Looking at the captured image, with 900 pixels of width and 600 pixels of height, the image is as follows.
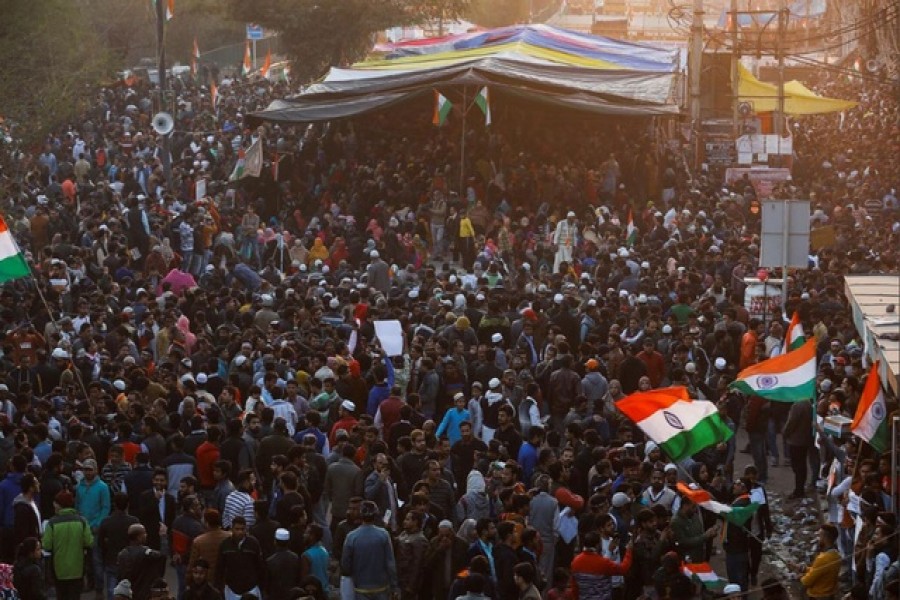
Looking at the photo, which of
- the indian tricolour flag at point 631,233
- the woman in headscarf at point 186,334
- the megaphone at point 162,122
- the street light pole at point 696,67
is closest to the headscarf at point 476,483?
the woman in headscarf at point 186,334

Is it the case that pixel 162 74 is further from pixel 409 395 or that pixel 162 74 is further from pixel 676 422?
pixel 676 422

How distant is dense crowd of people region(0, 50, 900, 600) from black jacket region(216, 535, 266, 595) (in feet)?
0.10

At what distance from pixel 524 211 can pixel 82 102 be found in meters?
16.0

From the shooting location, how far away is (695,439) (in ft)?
44.1

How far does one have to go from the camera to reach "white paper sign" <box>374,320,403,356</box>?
59.1 ft

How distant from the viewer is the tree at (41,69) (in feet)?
119

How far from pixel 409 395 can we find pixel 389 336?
84.6 inches

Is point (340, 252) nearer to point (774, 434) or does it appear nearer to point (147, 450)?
point (774, 434)

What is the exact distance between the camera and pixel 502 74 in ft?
101

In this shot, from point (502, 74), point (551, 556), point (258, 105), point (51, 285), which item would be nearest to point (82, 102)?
point (258, 105)

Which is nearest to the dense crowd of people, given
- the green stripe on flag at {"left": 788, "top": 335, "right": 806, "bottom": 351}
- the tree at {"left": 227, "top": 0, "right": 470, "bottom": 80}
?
the green stripe on flag at {"left": 788, "top": 335, "right": 806, "bottom": 351}

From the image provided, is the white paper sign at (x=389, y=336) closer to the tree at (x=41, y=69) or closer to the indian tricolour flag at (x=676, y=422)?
the indian tricolour flag at (x=676, y=422)

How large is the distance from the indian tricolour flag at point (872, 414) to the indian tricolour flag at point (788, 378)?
3.33 ft

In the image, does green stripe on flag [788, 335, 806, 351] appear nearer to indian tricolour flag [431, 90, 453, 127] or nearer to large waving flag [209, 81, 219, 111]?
indian tricolour flag [431, 90, 453, 127]
